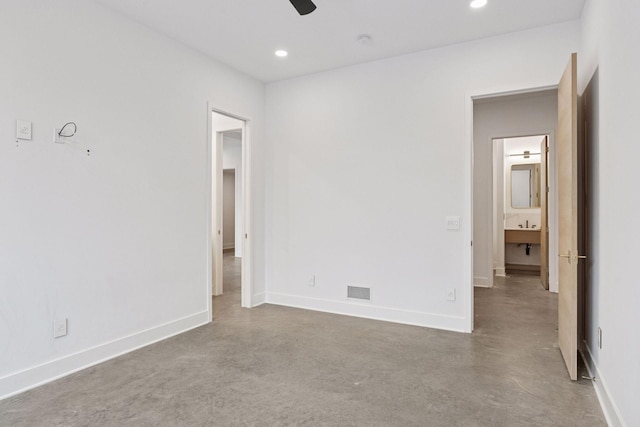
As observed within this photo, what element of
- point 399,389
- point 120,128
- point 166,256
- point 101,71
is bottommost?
point 399,389

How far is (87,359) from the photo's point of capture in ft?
9.31

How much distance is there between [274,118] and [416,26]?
2.13 meters

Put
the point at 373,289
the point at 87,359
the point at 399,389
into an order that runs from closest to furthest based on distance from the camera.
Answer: the point at 399,389 → the point at 87,359 → the point at 373,289

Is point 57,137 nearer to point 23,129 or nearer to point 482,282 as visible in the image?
point 23,129

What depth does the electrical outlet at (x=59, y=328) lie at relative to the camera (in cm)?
266

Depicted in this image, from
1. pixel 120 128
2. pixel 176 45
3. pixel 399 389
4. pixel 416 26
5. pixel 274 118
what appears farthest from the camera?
pixel 274 118

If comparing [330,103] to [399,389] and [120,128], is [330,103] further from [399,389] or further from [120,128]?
[399,389]

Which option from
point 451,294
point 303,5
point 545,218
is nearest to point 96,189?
point 303,5

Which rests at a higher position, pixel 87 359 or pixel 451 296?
pixel 451 296

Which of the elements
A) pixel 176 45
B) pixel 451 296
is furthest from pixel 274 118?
pixel 451 296

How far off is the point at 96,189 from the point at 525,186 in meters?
8.02

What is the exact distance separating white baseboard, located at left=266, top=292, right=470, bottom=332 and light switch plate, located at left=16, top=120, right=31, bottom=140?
3.12 metres

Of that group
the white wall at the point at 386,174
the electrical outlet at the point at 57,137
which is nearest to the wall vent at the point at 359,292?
the white wall at the point at 386,174

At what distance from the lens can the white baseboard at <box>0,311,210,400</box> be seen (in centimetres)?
243
